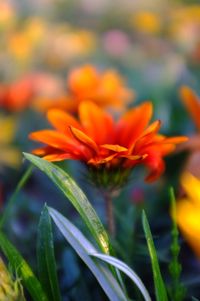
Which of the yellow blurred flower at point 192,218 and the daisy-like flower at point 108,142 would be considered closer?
the yellow blurred flower at point 192,218

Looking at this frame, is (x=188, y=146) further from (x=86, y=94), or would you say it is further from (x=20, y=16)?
(x=20, y=16)

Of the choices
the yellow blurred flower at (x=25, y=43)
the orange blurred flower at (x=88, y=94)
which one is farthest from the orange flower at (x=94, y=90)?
the yellow blurred flower at (x=25, y=43)

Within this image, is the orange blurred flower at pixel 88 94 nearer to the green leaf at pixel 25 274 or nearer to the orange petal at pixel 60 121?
the orange petal at pixel 60 121

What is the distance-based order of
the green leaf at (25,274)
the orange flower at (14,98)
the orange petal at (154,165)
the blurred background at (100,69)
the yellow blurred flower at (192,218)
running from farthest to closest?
the orange flower at (14,98) → the blurred background at (100,69) → the orange petal at (154,165) → the green leaf at (25,274) → the yellow blurred flower at (192,218)

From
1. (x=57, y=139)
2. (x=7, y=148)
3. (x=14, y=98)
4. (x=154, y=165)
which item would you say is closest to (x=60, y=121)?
(x=57, y=139)

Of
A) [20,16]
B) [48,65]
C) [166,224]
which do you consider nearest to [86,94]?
[166,224]

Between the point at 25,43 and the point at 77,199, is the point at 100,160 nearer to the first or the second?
the point at 77,199

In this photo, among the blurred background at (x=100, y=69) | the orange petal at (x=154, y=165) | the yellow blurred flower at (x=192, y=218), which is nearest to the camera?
the yellow blurred flower at (x=192, y=218)
